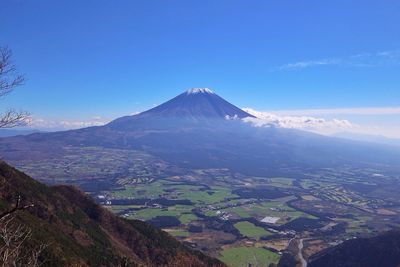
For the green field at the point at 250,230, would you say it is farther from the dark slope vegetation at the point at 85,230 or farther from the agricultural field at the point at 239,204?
the dark slope vegetation at the point at 85,230

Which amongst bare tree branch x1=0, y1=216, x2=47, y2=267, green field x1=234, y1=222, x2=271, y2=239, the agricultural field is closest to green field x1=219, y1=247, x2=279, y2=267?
the agricultural field

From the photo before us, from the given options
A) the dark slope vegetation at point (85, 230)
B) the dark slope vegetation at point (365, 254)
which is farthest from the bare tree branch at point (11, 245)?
the dark slope vegetation at point (365, 254)

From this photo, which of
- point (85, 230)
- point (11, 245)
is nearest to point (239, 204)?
point (85, 230)

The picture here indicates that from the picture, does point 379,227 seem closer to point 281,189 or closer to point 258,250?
point 258,250

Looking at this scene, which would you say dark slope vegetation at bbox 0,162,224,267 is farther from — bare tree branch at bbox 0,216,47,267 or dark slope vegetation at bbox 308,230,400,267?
bare tree branch at bbox 0,216,47,267

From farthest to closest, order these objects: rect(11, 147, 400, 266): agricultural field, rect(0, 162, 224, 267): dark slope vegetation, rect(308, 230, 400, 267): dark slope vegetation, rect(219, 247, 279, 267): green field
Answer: rect(11, 147, 400, 266): agricultural field, rect(219, 247, 279, 267): green field, rect(308, 230, 400, 267): dark slope vegetation, rect(0, 162, 224, 267): dark slope vegetation

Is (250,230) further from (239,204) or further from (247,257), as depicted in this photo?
(239,204)
